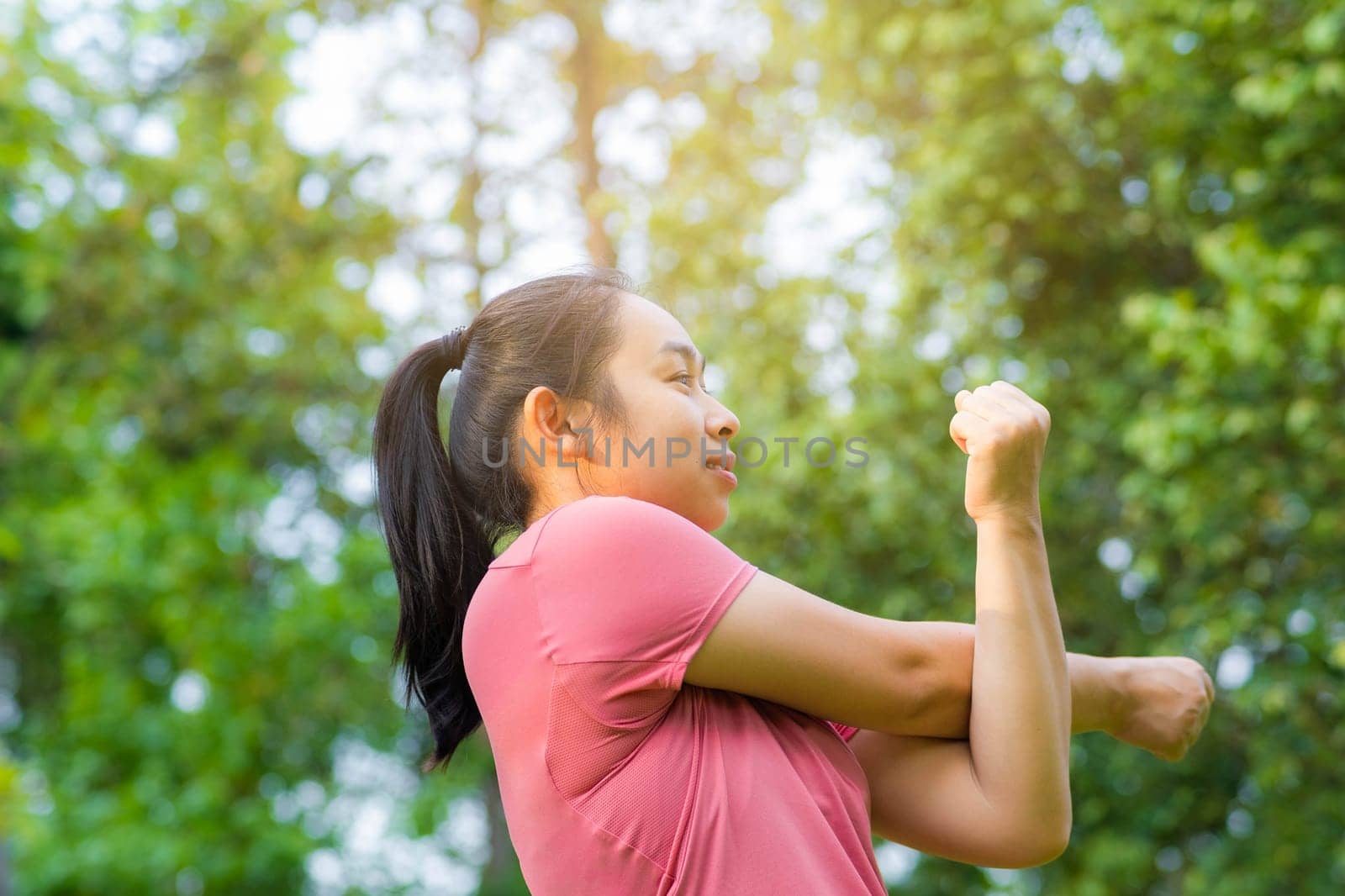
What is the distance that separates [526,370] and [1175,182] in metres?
4.26

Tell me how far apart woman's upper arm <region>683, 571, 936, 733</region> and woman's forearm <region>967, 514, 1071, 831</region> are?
6 centimetres

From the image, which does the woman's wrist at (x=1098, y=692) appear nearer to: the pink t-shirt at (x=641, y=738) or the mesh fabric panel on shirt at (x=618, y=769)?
the pink t-shirt at (x=641, y=738)

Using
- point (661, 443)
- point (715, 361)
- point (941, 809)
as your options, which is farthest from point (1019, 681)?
point (715, 361)

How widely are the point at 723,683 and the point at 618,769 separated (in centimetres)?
11

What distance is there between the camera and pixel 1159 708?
1.29m

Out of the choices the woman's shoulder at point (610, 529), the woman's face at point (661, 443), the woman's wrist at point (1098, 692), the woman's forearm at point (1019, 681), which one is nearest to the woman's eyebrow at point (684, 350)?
the woman's face at point (661, 443)

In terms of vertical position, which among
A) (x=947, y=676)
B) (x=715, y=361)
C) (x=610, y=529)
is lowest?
(x=715, y=361)

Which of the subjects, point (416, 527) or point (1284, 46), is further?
point (1284, 46)

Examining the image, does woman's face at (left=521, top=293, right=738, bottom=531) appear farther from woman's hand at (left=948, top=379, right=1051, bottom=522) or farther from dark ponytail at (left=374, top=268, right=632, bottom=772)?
woman's hand at (left=948, top=379, right=1051, bottom=522)

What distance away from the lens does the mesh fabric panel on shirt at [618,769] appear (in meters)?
1.06

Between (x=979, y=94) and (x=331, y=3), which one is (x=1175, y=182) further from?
(x=331, y=3)

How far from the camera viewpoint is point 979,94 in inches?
214

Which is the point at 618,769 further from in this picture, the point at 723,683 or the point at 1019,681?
the point at 1019,681

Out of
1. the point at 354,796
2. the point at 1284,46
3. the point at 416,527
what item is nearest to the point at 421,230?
the point at 354,796
